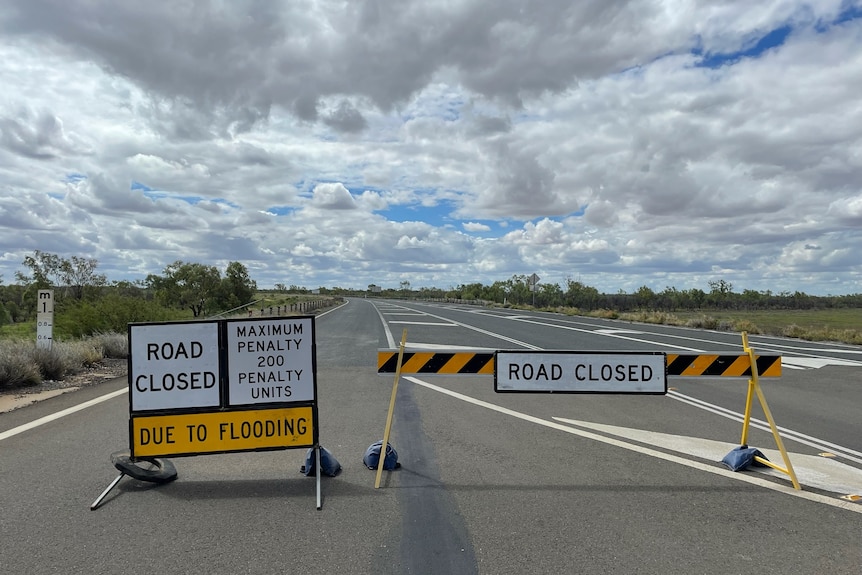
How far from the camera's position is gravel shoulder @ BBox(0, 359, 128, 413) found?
8879 mm

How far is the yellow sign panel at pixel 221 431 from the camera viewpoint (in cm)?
531

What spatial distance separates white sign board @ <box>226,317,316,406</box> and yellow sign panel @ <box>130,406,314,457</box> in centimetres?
14

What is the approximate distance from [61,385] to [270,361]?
7076 millimetres

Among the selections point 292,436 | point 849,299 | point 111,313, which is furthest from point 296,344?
point 849,299

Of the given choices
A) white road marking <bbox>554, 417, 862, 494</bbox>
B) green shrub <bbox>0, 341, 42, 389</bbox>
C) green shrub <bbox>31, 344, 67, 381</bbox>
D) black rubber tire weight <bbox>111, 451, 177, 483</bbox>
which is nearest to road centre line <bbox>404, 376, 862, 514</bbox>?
white road marking <bbox>554, 417, 862, 494</bbox>

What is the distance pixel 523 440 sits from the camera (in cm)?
680

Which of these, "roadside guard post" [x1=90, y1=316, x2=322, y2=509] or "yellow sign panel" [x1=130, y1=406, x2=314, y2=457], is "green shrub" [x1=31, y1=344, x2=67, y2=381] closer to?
"roadside guard post" [x1=90, y1=316, x2=322, y2=509]

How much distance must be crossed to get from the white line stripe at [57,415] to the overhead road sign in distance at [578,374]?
18.4ft

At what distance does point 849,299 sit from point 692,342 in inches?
5627

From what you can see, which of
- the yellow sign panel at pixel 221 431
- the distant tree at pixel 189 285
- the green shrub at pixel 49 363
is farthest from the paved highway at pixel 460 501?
the distant tree at pixel 189 285

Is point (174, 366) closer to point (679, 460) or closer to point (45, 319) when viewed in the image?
point (679, 460)

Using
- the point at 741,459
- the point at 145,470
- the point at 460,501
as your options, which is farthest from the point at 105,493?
the point at 741,459

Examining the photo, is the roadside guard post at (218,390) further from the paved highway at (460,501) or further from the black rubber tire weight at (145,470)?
the paved highway at (460,501)

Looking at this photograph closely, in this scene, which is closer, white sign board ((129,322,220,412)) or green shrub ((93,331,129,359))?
white sign board ((129,322,220,412))
